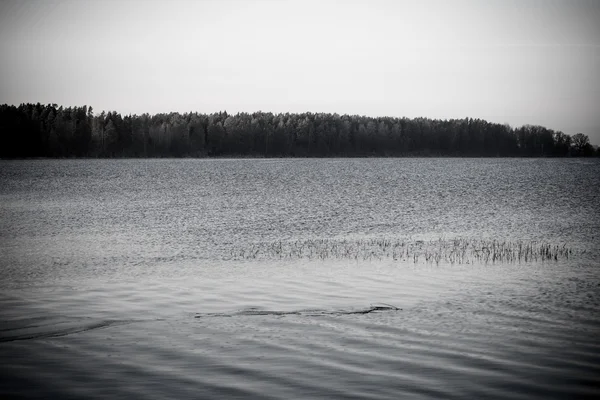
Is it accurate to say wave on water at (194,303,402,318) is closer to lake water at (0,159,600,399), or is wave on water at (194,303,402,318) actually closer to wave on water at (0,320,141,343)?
lake water at (0,159,600,399)

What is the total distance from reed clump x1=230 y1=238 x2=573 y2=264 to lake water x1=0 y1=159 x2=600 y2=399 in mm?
139

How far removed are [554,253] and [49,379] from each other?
24242 millimetres

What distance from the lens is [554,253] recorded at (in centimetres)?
2877

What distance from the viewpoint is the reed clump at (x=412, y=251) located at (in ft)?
90.0

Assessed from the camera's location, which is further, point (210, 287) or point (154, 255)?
point (154, 255)

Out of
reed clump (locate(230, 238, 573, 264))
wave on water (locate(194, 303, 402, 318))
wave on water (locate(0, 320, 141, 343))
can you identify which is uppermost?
reed clump (locate(230, 238, 573, 264))

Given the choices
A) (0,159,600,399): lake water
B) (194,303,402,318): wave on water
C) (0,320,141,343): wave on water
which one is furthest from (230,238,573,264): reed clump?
(0,320,141,343): wave on water

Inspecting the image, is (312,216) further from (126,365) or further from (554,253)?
(126,365)

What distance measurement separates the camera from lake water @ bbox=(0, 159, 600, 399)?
38.9 ft

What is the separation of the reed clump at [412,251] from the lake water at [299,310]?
14 centimetres

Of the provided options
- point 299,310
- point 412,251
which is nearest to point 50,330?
point 299,310

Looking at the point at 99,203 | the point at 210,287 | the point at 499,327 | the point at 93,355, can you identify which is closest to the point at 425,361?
the point at 499,327

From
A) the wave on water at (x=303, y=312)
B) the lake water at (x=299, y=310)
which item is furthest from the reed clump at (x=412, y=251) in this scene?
the wave on water at (x=303, y=312)

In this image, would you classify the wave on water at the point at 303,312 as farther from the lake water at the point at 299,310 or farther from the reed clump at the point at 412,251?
the reed clump at the point at 412,251
